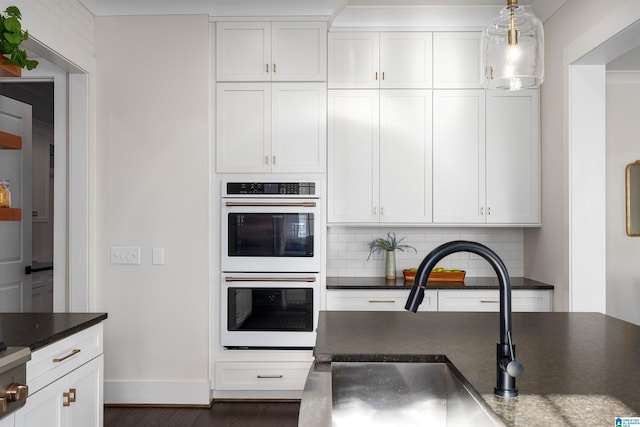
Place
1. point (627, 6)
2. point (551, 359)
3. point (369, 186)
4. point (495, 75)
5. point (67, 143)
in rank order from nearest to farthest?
1. point (551, 359)
2. point (495, 75)
3. point (627, 6)
4. point (67, 143)
5. point (369, 186)

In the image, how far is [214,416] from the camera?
3.43 m

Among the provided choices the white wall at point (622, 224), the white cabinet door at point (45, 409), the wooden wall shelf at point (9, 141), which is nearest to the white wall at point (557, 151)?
the white wall at point (622, 224)

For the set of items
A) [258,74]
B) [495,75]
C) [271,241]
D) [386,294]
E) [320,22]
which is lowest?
[386,294]

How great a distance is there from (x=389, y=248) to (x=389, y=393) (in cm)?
252

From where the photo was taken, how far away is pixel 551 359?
1467mm

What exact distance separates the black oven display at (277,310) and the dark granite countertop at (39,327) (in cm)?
136

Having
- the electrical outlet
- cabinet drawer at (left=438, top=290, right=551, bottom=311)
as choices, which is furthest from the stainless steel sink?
the electrical outlet

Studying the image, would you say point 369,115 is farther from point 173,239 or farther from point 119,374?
point 119,374

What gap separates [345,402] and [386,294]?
218 cm

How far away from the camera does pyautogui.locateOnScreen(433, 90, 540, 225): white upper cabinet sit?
3863mm

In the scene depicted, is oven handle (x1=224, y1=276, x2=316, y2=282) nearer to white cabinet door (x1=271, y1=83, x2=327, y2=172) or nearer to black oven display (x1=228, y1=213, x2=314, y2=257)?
black oven display (x1=228, y1=213, x2=314, y2=257)

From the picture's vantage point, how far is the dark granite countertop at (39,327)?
1859 millimetres

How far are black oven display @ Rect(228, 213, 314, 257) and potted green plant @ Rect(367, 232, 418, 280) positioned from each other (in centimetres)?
72

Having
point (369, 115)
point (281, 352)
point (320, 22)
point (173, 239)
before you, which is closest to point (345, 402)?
point (281, 352)
